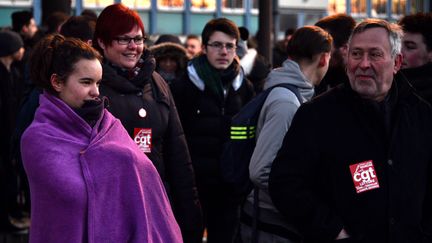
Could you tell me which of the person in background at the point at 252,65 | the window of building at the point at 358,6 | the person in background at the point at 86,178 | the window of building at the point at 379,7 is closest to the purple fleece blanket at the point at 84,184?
the person in background at the point at 86,178

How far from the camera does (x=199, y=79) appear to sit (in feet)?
23.5

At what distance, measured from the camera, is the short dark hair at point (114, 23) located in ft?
17.3

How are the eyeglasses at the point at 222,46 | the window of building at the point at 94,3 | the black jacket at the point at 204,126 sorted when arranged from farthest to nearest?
the window of building at the point at 94,3, the eyeglasses at the point at 222,46, the black jacket at the point at 204,126

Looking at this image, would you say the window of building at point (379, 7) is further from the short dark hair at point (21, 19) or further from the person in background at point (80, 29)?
the person in background at point (80, 29)

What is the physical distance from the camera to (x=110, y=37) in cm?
526

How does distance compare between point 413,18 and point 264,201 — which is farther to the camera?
point 413,18

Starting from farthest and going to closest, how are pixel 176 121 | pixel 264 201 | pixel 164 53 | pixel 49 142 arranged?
pixel 164 53
pixel 176 121
pixel 264 201
pixel 49 142

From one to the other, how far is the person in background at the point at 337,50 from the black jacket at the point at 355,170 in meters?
1.56

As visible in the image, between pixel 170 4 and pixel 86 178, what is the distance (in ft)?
105

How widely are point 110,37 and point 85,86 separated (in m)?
1.12

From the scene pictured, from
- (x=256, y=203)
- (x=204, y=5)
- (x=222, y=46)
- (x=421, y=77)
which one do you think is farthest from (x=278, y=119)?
(x=204, y=5)

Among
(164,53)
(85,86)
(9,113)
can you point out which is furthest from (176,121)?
(9,113)

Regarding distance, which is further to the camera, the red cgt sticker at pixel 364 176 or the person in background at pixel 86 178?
the red cgt sticker at pixel 364 176

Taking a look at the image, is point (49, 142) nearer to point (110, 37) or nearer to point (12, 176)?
point (110, 37)
